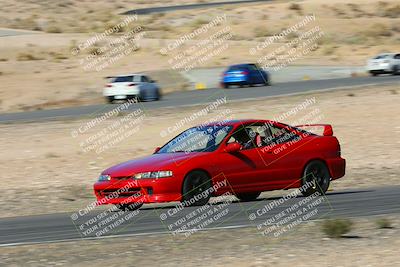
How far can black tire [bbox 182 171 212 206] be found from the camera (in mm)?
15016

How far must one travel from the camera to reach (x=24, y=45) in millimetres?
61500

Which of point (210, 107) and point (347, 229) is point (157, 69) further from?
point (347, 229)

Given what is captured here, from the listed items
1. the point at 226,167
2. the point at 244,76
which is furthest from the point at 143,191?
the point at 244,76

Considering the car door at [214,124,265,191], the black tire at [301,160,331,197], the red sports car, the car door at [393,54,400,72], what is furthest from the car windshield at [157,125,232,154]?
the car door at [393,54,400,72]

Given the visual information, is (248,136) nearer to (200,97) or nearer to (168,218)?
(168,218)

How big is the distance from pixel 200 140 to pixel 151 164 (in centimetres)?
109

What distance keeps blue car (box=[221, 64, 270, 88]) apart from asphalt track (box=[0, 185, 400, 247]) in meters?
28.8

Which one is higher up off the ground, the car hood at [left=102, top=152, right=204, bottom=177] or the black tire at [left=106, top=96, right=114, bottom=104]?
the car hood at [left=102, top=152, right=204, bottom=177]

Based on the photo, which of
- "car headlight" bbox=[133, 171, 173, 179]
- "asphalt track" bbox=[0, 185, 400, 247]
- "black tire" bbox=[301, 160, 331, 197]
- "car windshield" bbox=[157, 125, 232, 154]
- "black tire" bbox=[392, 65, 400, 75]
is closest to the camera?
"asphalt track" bbox=[0, 185, 400, 247]

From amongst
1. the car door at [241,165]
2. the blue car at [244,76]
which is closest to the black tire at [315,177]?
the car door at [241,165]

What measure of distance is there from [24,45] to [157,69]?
1237 centimetres

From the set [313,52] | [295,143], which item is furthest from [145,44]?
[295,143]

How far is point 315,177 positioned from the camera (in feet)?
54.2

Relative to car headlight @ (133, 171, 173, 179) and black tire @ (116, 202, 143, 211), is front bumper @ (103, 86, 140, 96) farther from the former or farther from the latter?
car headlight @ (133, 171, 173, 179)
